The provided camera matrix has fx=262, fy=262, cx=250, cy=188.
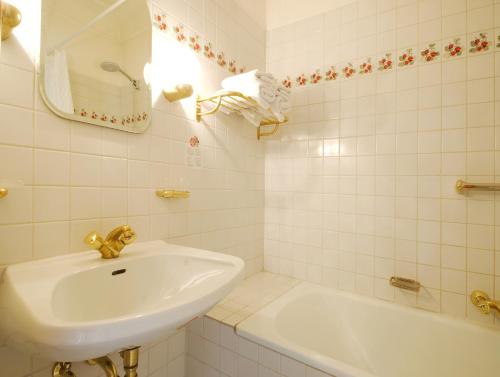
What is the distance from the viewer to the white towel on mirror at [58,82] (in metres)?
0.80

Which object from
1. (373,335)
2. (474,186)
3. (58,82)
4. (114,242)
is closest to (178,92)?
(58,82)

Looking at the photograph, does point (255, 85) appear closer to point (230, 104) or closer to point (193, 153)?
point (230, 104)

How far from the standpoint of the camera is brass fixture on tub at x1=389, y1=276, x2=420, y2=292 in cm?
134

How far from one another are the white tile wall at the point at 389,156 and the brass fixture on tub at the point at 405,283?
4 centimetres

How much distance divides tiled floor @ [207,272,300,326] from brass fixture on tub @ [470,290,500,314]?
87cm

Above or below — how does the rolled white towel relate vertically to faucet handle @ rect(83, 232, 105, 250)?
above

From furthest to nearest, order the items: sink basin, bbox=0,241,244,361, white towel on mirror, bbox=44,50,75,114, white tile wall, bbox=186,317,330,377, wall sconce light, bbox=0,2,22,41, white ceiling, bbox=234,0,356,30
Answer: white ceiling, bbox=234,0,356,30 < white tile wall, bbox=186,317,330,377 < white towel on mirror, bbox=44,50,75,114 < wall sconce light, bbox=0,2,22,41 < sink basin, bbox=0,241,244,361

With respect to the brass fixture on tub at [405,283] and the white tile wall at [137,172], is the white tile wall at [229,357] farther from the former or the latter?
the brass fixture on tub at [405,283]

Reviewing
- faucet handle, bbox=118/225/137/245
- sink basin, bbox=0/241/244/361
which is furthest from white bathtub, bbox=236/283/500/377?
faucet handle, bbox=118/225/137/245

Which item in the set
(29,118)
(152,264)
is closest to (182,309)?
(152,264)

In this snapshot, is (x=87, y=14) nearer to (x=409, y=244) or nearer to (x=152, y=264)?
(x=152, y=264)

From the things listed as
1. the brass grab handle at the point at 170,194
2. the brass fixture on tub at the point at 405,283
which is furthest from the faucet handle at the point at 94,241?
the brass fixture on tub at the point at 405,283

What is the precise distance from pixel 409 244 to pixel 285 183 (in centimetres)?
79

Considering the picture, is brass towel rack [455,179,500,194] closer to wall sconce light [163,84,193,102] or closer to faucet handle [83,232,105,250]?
wall sconce light [163,84,193,102]
